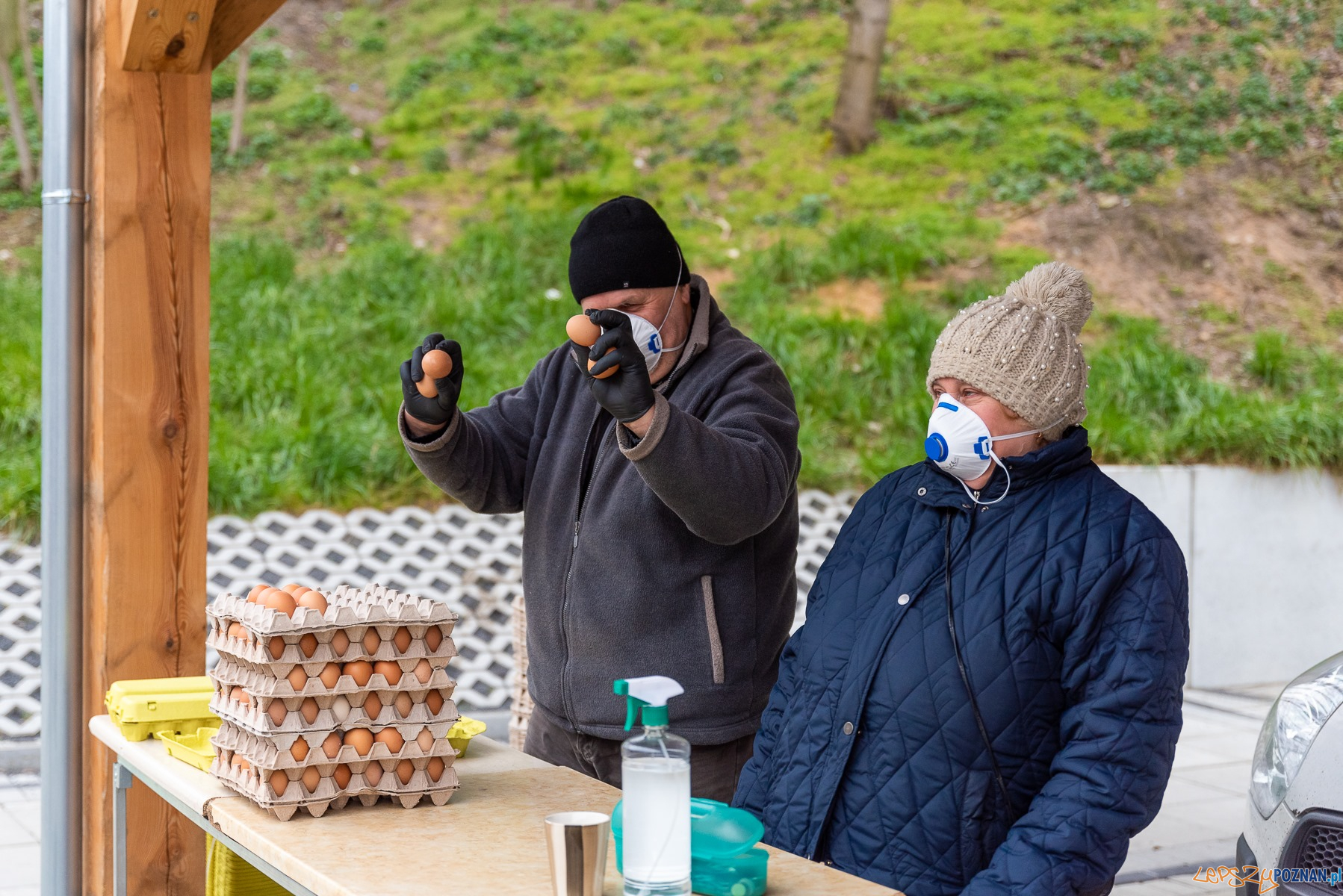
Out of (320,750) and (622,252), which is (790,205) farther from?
(320,750)

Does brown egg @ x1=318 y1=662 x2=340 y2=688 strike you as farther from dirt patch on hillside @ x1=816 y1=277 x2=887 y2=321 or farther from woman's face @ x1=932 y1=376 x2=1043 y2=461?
dirt patch on hillside @ x1=816 y1=277 x2=887 y2=321

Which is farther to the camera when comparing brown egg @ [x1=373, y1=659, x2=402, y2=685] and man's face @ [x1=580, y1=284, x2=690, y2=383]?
man's face @ [x1=580, y1=284, x2=690, y2=383]

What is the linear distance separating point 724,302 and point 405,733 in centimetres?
819

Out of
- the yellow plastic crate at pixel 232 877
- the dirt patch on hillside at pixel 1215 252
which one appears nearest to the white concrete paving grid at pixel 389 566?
the yellow plastic crate at pixel 232 877

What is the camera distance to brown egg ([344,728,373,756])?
209cm

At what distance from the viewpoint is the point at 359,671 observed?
82.5 inches

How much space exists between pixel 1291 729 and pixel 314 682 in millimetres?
2248

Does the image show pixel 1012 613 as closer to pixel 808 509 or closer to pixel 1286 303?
pixel 808 509

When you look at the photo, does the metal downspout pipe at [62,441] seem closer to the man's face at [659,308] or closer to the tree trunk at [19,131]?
the man's face at [659,308]

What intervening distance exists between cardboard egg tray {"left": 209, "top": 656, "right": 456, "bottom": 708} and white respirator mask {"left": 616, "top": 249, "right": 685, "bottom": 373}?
78 centimetres

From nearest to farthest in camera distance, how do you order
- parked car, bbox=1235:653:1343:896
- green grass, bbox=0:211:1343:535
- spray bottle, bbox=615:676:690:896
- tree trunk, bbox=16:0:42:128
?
spray bottle, bbox=615:676:690:896 < parked car, bbox=1235:653:1343:896 < green grass, bbox=0:211:1343:535 < tree trunk, bbox=16:0:42:128

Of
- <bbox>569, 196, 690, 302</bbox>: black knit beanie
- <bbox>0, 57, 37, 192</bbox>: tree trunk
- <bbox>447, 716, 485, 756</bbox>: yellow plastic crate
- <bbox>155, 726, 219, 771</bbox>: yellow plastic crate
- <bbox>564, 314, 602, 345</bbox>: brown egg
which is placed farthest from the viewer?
<bbox>0, 57, 37, 192</bbox>: tree trunk

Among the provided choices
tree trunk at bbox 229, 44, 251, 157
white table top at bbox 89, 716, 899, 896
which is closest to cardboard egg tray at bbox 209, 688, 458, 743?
white table top at bbox 89, 716, 899, 896

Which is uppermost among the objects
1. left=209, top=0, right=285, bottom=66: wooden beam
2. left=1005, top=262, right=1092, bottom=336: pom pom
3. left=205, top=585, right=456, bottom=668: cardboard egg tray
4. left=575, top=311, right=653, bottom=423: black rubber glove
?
left=209, top=0, right=285, bottom=66: wooden beam
